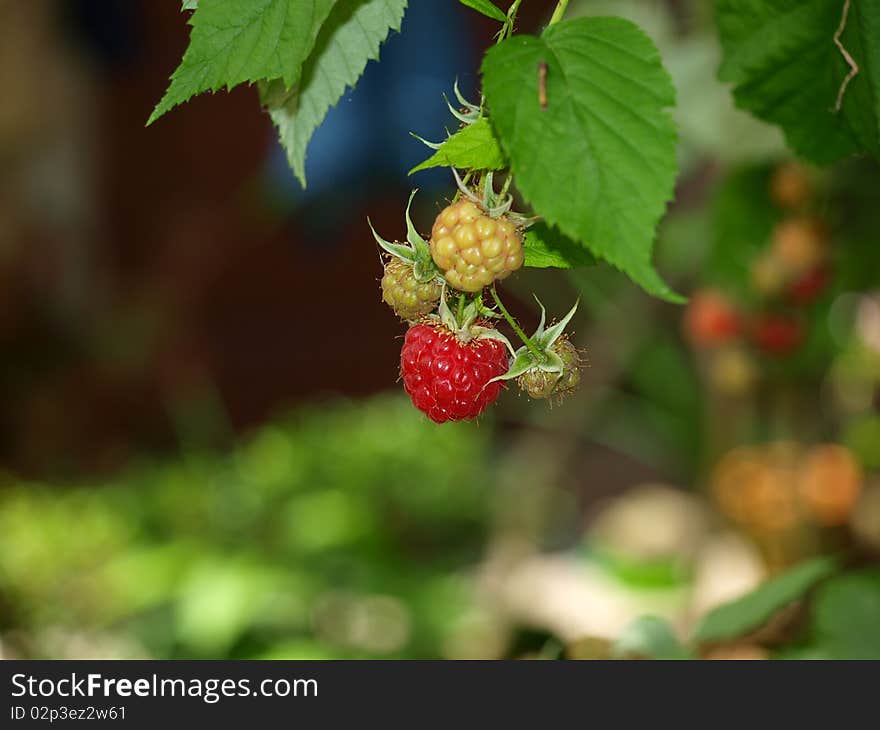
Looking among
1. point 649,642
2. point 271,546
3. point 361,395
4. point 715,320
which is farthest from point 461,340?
point 361,395

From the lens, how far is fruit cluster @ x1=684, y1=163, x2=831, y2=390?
2.60 ft

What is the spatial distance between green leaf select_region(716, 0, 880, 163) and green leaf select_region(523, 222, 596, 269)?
130 millimetres

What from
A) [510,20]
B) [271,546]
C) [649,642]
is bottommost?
[649,642]

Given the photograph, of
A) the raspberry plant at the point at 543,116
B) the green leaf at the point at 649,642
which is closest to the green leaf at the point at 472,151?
the raspberry plant at the point at 543,116

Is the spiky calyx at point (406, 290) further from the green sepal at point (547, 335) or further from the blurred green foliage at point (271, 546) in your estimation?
the blurred green foliage at point (271, 546)

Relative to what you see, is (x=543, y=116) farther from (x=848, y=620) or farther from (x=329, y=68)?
(x=848, y=620)

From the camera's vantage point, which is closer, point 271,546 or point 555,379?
point 555,379

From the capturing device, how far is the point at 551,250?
328mm

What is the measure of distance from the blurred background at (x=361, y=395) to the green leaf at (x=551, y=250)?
69mm

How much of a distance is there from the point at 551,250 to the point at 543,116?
60 mm

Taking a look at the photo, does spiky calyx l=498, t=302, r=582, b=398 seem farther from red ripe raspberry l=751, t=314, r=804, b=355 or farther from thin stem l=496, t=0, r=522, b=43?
red ripe raspberry l=751, t=314, r=804, b=355

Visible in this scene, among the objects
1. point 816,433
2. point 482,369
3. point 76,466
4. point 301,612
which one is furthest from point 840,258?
point 76,466

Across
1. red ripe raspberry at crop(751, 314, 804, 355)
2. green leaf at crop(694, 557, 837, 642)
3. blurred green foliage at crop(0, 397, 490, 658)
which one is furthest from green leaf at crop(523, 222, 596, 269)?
blurred green foliage at crop(0, 397, 490, 658)

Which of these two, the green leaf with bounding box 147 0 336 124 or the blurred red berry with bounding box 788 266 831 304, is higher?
the blurred red berry with bounding box 788 266 831 304
